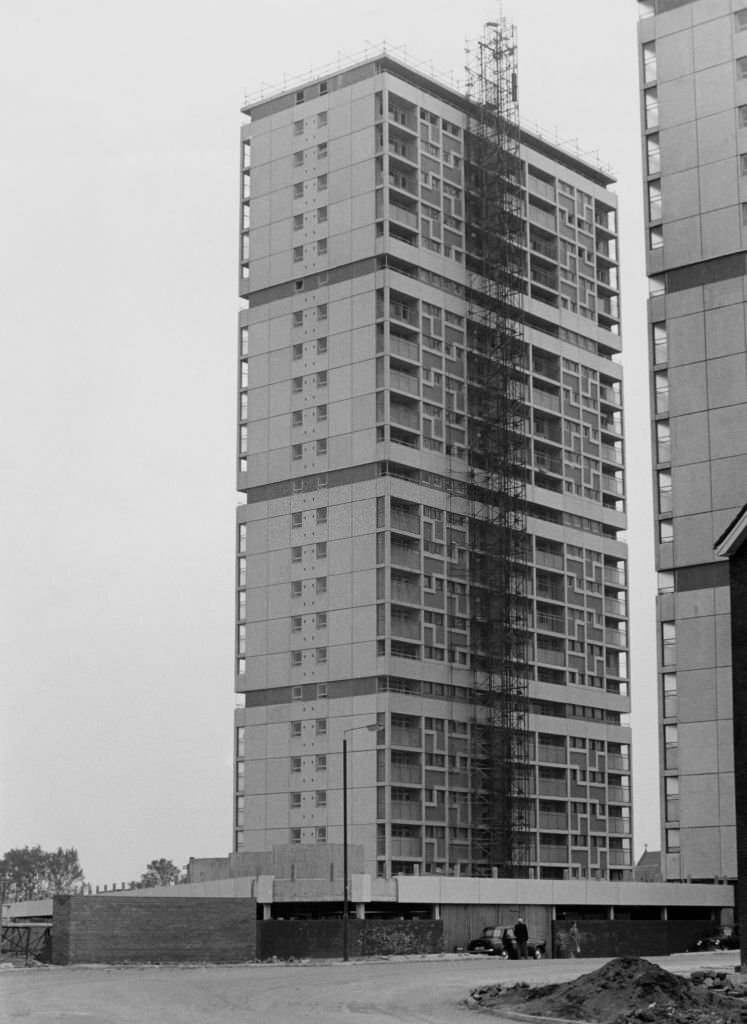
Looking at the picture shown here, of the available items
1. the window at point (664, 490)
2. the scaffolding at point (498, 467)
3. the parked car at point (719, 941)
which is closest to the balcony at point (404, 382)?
the scaffolding at point (498, 467)

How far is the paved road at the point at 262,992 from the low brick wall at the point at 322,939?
8492mm

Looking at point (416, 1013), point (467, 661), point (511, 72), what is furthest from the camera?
point (511, 72)

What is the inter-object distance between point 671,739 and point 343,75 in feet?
180

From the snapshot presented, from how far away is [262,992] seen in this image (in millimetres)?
46500

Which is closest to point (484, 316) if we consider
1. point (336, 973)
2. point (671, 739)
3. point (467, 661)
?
point (467, 661)

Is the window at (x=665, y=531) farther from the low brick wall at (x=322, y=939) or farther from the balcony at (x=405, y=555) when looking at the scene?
the low brick wall at (x=322, y=939)

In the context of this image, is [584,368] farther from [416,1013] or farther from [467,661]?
[416,1013]

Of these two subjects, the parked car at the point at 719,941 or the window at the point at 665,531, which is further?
the window at the point at 665,531

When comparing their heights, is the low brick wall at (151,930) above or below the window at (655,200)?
below

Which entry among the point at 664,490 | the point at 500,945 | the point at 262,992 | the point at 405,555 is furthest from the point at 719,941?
the point at 262,992

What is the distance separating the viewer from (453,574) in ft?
406

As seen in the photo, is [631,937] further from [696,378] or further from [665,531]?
[696,378]

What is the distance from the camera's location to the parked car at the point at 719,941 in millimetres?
96438

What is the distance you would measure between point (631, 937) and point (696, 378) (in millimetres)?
37762
